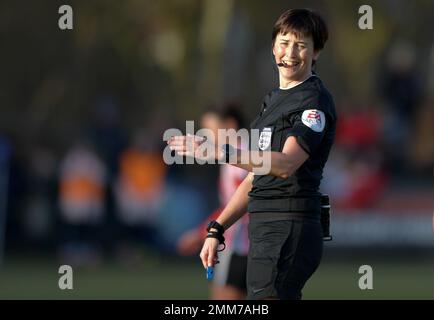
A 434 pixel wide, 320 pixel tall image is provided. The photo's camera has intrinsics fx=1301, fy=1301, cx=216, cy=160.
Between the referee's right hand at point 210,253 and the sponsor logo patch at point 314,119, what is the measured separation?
1.00 metres

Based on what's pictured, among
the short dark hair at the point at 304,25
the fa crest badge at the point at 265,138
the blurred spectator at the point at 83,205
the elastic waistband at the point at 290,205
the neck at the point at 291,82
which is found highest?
the blurred spectator at the point at 83,205

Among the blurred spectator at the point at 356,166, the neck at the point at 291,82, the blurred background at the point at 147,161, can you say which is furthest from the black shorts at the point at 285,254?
the blurred spectator at the point at 356,166

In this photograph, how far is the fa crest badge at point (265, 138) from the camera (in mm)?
7539

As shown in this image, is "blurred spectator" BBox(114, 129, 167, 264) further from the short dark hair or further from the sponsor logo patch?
the sponsor logo patch

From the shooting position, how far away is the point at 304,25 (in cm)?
750

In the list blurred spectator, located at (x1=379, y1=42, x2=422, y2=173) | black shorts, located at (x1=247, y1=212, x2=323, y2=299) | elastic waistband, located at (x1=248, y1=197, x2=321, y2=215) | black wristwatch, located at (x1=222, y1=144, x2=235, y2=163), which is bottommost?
black shorts, located at (x1=247, y1=212, x2=323, y2=299)

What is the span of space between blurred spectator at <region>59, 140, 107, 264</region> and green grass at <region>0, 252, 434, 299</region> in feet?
1.67

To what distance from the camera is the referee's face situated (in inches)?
295

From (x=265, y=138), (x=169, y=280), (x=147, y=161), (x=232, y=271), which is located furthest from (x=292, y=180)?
(x=147, y=161)

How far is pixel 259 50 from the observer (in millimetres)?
27953

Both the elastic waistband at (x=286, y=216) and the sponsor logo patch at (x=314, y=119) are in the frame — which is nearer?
the sponsor logo patch at (x=314, y=119)

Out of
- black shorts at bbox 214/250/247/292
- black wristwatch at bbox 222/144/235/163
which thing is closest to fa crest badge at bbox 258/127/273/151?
black wristwatch at bbox 222/144/235/163

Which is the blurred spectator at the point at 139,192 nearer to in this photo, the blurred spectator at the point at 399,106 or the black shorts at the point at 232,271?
the blurred spectator at the point at 399,106

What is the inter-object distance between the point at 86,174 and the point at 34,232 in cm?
124
